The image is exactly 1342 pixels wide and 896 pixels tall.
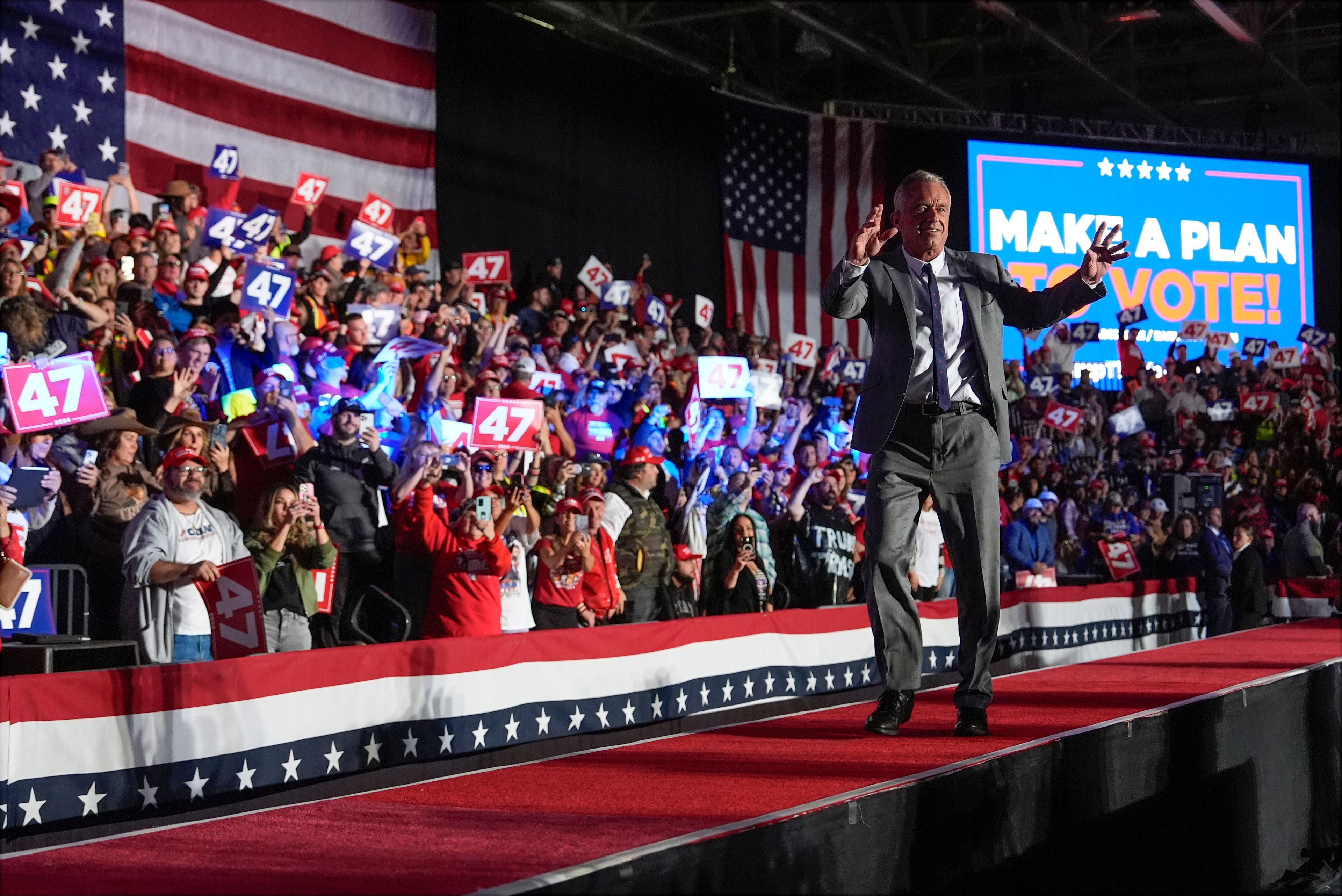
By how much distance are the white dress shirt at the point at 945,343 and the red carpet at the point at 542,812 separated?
3.04 feet

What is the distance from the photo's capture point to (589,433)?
10273mm

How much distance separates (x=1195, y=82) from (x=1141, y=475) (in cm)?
1060

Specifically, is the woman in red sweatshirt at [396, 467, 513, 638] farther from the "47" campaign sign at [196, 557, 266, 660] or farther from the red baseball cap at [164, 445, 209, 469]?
the "47" campaign sign at [196, 557, 266, 660]

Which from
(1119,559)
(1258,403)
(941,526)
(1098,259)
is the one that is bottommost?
(1119,559)

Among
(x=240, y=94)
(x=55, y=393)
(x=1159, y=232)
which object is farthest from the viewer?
(x=1159, y=232)

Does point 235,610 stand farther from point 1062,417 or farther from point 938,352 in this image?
point 1062,417

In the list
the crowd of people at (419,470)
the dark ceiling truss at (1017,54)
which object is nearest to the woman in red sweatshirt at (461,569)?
the crowd of people at (419,470)

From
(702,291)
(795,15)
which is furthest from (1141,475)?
(795,15)

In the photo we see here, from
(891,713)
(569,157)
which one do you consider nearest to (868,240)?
(891,713)

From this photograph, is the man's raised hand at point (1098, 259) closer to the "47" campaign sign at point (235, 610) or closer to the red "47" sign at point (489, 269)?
the "47" campaign sign at point (235, 610)

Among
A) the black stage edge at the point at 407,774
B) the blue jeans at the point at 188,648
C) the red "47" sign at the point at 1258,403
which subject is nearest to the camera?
the black stage edge at the point at 407,774

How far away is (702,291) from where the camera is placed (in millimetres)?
17766

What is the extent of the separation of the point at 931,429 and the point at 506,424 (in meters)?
4.64

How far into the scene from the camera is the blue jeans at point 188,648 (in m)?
6.07
